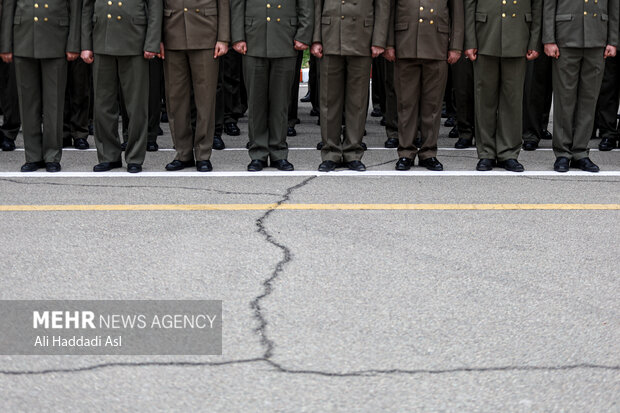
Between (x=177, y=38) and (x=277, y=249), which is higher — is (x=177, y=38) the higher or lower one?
the higher one

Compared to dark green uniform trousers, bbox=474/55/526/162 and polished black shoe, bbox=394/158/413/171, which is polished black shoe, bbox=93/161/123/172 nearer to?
polished black shoe, bbox=394/158/413/171

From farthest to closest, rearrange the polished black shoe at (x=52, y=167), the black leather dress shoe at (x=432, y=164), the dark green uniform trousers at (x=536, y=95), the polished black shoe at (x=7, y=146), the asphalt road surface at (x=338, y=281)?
the dark green uniform trousers at (x=536, y=95) → the polished black shoe at (x=7, y=146) → the black leather dress shoe at (x=432, y=164) → the polished black shoe at (x=52, y=167) → the asphalt road surface at (x=338, y=281)

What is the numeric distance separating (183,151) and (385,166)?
1.72 metres

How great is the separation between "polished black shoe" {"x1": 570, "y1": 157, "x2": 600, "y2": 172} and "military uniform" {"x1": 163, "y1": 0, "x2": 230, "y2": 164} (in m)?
3.06

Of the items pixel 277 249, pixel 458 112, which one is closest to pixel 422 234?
pixel 277 249

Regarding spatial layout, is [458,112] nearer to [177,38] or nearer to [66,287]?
[177,38]

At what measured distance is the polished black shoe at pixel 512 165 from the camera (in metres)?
8.04

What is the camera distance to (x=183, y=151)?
8180 millimetres

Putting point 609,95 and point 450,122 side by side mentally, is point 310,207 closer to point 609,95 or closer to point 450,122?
point 609,95

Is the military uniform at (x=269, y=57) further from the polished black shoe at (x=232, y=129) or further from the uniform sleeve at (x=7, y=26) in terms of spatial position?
the polished black shoe at (x=232, y=129)

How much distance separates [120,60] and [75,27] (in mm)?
434

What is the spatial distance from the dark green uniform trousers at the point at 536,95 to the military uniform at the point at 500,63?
138 centimetres

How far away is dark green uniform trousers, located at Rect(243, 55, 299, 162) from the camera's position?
7992 millimetres

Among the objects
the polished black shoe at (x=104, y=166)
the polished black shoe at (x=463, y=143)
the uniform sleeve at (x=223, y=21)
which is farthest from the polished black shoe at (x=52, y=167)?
the polished black shoe at (x=463, y=143)
